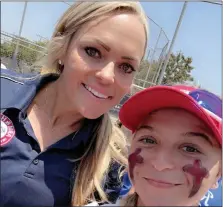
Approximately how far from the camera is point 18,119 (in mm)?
1192

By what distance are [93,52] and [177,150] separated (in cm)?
53

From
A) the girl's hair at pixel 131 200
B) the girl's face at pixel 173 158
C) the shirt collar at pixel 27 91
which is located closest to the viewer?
the girl's face at pixel 173 158

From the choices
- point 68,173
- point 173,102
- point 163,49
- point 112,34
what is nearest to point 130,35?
point 112,34

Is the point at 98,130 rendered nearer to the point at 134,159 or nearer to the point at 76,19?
the point at 76,19

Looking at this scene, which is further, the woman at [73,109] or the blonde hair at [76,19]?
the blonde hair at [76,19]

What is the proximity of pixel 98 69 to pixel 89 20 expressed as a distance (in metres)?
0.24

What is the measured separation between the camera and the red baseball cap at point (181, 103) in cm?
72

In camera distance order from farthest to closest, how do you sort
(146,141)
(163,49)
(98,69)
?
(163,49) → (98,69) → (146,141)

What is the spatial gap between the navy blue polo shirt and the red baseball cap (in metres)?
0.44

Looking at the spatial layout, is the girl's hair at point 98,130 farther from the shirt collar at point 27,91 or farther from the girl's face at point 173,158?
the girl's face at point 173,158

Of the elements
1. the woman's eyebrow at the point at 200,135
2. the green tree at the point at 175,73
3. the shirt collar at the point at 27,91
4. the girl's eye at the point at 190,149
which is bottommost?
the green tree at the point at 175,73

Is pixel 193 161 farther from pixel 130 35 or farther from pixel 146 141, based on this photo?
pixel 130 35

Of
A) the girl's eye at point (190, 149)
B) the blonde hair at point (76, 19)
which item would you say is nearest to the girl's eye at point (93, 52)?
the blonde hair at point (76, 19)

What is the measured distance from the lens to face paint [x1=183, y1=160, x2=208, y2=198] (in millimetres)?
681
